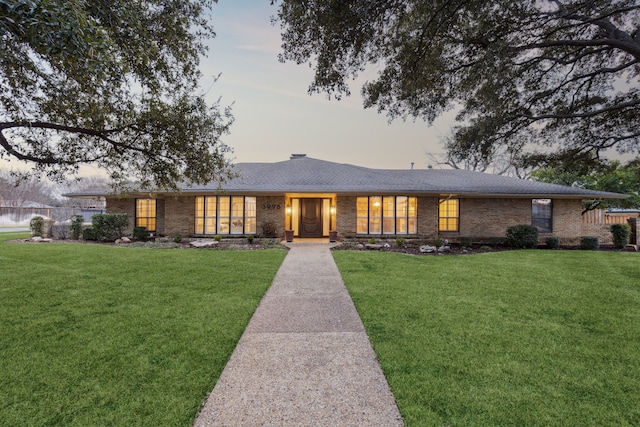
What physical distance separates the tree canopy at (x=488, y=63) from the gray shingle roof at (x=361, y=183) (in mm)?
2718

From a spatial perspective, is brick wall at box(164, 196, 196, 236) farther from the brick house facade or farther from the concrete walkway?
the concrete walkway

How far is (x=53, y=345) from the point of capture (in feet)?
11.0

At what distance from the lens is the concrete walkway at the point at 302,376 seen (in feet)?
7.42

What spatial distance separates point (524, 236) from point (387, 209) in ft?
19.5

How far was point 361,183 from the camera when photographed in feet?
44.7

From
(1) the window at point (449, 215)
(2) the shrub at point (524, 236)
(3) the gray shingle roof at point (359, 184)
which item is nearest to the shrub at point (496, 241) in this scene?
(2) the shrub at point (524, 236)

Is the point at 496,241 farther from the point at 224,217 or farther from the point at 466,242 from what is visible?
the point at 224,217

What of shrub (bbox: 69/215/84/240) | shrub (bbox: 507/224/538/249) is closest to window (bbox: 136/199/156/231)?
shrub (bbox: 69/215/84/240)

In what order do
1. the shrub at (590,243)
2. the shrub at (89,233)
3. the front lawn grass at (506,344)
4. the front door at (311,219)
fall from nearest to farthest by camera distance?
the front lawn grass at (506,344) < the shrub at (590,243) < the shrub at (89,233) < the front door at (311,219)

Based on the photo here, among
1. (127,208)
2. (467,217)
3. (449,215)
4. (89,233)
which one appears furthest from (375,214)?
(89,233)

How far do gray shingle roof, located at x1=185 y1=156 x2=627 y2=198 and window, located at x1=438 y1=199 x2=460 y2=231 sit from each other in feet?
2.92

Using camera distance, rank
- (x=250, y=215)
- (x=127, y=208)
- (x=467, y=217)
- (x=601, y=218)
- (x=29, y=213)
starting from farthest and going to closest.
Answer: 1. (x=29, y=213)
2. (x=601, y=218)
3. (x=127, y=208)
4. (x=467, y=217)
5. (x=250, y=215)

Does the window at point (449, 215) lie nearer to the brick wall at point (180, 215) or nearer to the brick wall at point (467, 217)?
the brick wall at point (467, 217)

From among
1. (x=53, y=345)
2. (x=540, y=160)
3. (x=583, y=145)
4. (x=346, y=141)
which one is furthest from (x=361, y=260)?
(x=346, y=141)
